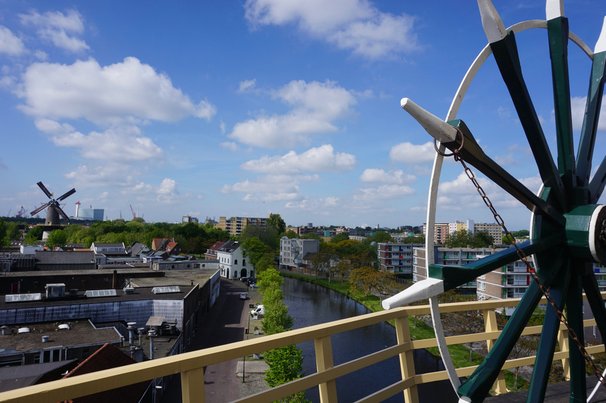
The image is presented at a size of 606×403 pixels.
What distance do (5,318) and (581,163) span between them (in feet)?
92.2

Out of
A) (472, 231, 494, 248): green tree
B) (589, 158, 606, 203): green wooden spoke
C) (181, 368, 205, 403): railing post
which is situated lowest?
(472, 231, 494, 248): green tree

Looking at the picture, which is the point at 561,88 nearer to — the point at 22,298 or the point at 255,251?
the point at 22,298

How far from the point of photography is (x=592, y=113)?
4.36m

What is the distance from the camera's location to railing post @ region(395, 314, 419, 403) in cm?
352

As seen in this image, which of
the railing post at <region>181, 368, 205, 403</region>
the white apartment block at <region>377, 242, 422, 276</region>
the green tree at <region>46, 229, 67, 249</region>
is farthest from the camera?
the green tree at <region>46, 229, 67, 249</region>

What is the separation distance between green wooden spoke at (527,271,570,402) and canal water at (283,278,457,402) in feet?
62.5

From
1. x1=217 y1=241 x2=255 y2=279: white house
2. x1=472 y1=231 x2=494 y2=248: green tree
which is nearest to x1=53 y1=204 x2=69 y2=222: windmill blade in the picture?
x1=217 y1=241 x2=255 y2=279: white house

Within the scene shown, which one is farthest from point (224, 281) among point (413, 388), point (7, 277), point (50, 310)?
point (413, 388)

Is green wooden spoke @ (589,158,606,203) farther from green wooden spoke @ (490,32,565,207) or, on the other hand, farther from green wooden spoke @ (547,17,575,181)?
green wooden spoke @ (490,32,565,207)

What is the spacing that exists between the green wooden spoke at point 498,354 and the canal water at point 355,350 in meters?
19.2

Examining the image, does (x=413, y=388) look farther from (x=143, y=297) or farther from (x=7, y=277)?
(x=7, y=277)

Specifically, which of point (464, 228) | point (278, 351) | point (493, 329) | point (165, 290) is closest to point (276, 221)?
point (464, 228)

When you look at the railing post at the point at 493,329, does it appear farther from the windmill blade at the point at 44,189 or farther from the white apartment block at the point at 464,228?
the white apartment block at the point at 464,228

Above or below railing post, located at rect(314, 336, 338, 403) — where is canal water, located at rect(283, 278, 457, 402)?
below
